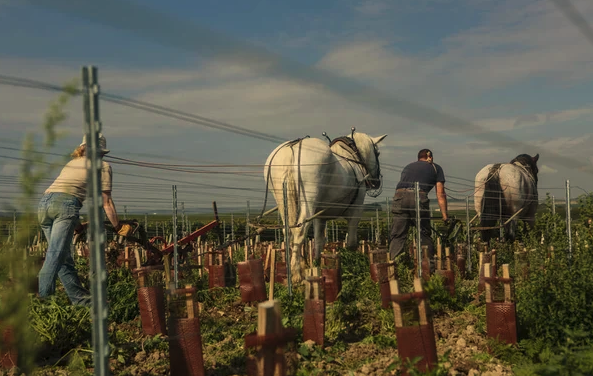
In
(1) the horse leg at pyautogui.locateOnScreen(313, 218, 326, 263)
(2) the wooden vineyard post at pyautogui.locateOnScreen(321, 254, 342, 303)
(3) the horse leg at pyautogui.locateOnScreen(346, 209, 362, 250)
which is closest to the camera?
(2) the wooden vineyard post at pyautogui.locateOnScreen(321, 254, 342, 303)

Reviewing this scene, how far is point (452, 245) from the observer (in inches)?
550

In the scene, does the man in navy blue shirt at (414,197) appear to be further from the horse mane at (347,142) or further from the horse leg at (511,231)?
the horse leg at (511,231)

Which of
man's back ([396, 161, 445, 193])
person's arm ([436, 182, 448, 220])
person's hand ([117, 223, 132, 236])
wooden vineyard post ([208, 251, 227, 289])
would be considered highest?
man's back ([396, 161, 445, 193])

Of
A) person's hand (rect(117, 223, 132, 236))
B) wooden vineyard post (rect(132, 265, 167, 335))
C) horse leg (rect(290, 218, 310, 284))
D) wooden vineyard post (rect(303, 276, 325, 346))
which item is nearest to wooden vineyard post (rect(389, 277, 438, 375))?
wooden vineyard post (rect(303, 276, 325, 346))

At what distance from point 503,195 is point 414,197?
4.85 m

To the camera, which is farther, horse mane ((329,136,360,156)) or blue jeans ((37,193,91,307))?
horse mane ((329,136,360,156))

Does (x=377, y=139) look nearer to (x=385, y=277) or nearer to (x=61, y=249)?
(x=385, y=277)

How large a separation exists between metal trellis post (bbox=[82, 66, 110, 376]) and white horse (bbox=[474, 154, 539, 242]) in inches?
441

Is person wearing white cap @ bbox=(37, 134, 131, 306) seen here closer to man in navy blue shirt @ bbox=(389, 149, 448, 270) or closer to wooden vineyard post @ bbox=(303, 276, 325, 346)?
wooden vineyard post @ bbox=(303, 276, 325, 346)

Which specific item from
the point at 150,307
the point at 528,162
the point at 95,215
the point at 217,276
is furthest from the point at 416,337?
the point at 528,162

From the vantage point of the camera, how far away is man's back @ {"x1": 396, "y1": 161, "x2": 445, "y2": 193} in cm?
1019

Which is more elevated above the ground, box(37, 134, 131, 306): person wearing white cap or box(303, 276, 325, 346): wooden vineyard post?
box(37, 134, 131, 306): person wearing white cap

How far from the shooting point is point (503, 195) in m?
14.1

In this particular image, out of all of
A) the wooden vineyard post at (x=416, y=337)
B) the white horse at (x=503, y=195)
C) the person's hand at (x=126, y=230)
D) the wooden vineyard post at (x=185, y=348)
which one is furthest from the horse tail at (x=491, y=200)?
the wooden vineyard post at (x=185, y=348)
